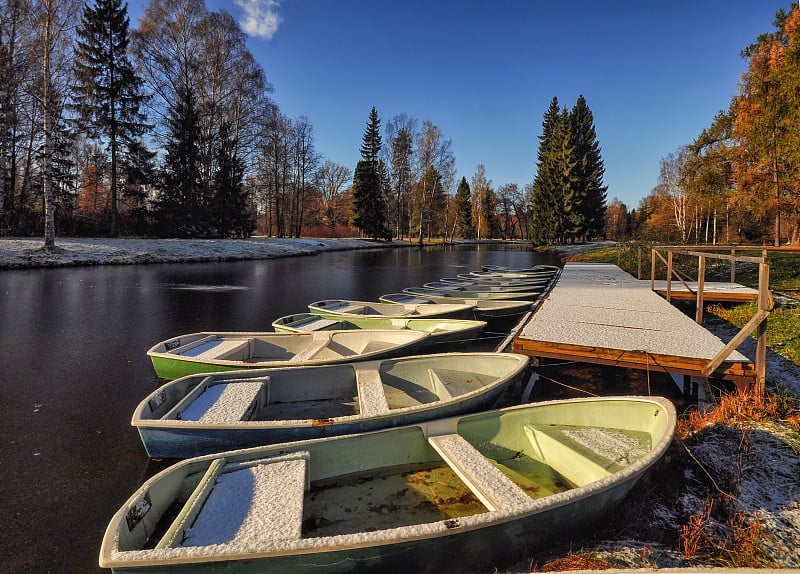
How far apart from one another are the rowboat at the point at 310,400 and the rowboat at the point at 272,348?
41cm

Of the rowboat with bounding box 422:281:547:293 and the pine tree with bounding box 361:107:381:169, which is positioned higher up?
the pine tree with bounding box 361:107:381:169

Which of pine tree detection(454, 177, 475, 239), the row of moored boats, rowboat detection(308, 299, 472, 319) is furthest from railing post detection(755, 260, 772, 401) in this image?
pine tree detection(454, 177, 475, 239)

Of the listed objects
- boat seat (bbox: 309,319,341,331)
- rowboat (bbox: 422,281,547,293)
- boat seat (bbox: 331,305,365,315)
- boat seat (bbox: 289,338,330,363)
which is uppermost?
rowboat (bbox: 422,281,547,293)

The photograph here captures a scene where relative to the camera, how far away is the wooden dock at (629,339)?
4.62 metres

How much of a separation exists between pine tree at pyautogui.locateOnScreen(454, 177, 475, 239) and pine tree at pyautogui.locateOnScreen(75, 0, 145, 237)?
1929 inches

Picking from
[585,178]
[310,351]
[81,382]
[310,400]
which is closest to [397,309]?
[310,351]

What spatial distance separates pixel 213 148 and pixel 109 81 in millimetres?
7851

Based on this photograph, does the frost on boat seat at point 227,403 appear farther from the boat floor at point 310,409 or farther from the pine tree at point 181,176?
the pine tree at point 181,176

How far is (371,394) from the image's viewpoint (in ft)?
13.6

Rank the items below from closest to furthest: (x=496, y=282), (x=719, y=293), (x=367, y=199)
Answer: (x=719, y=293), (x=496, y=282), (x=367, y=199)

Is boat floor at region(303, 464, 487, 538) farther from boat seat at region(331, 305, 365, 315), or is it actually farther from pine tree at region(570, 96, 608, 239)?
pine tree at region(570, 96, 608, 239)

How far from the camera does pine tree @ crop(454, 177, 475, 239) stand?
2709 inches

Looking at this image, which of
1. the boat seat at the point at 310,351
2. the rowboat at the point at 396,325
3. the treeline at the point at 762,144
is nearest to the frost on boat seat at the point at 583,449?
the boat seat at the point at 310,351

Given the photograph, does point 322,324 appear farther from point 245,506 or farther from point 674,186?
point 674,186
